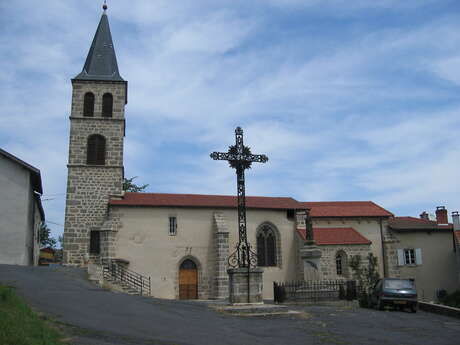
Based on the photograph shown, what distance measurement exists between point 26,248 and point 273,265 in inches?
542

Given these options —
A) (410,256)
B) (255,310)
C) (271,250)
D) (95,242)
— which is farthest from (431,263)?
(95,242)

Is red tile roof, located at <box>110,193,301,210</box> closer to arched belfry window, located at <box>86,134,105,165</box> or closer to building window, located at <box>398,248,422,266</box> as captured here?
arched belfry window, located at <box>86,134,105,165</box>

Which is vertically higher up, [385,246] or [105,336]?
[385,246]

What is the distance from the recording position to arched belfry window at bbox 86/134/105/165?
28.6m

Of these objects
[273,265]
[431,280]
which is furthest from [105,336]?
[431,280]

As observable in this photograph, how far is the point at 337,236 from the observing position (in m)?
28.7

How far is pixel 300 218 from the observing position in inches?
1161

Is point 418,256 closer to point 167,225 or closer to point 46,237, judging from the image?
point 167,225

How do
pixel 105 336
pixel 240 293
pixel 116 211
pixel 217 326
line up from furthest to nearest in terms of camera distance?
1. pixel 116 211
2. pixel 240 293
3. pixel 217 326
4. pixel 105 336

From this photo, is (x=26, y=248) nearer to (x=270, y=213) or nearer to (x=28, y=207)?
(x=28, y=207)

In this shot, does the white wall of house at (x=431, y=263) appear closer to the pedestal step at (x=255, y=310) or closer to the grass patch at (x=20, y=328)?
the pedestal step at (x=255, y=310)

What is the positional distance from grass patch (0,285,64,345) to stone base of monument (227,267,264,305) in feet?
24.8

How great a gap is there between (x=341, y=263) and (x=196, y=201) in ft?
30.6

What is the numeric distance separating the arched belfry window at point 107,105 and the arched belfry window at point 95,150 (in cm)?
155
